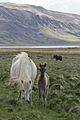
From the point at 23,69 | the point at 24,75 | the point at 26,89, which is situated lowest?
the point at 26,89

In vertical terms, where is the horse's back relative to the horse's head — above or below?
above

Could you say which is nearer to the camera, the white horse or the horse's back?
the white horse

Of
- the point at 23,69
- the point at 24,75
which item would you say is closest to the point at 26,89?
the point at 24,75

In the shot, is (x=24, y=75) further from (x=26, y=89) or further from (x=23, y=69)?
(x=26, y=89)

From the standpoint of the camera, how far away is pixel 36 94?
54.8ft

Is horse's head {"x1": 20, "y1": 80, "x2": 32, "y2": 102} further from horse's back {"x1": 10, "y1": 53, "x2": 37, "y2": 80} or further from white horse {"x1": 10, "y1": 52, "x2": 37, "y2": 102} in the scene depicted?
horse's back {"x1": 10, "y1": 53, "x2": 37, "y2": 80}

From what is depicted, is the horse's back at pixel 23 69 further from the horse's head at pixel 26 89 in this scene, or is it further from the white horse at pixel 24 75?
the horse's head at pixel 26 89

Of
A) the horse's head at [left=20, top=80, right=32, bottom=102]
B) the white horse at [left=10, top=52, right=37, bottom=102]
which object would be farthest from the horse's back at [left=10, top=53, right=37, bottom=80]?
the horse's head at [left=20, top=80, right=32, bottom=102]

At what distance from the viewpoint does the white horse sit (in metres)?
13.6

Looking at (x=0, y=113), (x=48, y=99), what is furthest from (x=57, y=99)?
(x=0, y=113)

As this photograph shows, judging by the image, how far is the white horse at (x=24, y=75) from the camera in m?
13.6

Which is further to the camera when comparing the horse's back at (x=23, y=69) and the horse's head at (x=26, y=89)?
the horse's back at (x=23, y=69)

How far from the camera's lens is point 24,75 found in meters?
13.8

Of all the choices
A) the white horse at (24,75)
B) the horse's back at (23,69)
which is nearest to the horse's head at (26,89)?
the white horse at (24,75)
